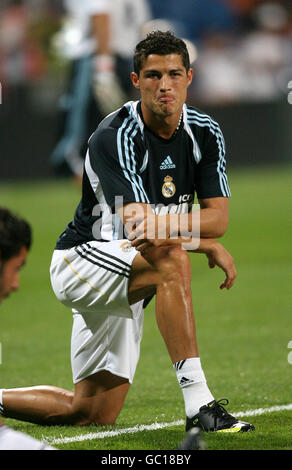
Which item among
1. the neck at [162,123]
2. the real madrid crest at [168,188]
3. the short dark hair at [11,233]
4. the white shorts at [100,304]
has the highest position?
the neck at [162,123]

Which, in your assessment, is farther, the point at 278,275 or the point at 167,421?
the point at 278,275

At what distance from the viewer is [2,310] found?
917cm

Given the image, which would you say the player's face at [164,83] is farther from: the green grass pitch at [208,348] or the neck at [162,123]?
the green grass pitch at [208,348]

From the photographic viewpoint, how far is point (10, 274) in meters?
3.55

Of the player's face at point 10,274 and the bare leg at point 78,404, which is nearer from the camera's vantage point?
Result: the player's face at point 10,274

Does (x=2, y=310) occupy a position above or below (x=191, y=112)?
below

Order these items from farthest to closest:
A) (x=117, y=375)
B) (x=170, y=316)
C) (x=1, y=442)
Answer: (x=117, y=375)
(x=170, y=316)
(x=1, y=442)

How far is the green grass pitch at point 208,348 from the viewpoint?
4902mm

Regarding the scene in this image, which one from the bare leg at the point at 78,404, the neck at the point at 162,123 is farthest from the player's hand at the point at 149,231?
the bare leg at the point at 78,404

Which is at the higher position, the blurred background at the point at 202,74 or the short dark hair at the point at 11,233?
the blurred background at the point at 202,74

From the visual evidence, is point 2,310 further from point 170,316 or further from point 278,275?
point 170,316

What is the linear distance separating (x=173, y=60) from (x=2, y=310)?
190 inches

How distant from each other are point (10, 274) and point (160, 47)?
6.18ft
